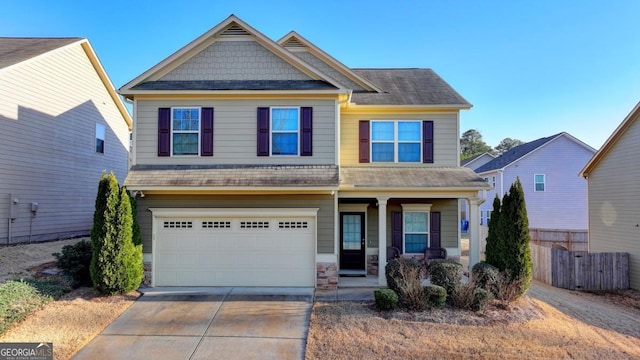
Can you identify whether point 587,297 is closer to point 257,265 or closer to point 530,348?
point 530,348

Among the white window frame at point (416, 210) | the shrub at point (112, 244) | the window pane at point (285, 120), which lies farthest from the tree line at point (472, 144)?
the shrub at point (112, 244)

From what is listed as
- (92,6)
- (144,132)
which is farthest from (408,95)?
(92,6)

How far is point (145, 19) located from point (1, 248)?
9.16 metres

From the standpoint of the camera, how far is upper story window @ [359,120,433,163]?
1224cm

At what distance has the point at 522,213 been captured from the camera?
31.3 feet

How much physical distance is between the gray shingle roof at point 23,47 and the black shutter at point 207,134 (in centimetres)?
781

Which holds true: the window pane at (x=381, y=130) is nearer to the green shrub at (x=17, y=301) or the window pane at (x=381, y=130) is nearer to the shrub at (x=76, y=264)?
the shrub at (x=76, y=264)

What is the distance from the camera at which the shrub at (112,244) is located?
907cm

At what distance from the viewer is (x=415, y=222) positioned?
490 inches

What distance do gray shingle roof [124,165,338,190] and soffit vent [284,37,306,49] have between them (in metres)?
5.20

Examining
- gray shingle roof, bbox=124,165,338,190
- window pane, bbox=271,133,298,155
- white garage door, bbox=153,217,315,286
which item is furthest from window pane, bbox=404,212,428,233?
window pane, bbox=271,133,298,155

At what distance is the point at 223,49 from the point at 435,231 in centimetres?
877

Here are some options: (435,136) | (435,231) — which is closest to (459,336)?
(435,231)

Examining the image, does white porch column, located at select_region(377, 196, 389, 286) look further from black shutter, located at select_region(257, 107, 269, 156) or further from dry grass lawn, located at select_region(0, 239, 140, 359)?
dry grass lawn, located at select_region(0, 239, 140, 359)
